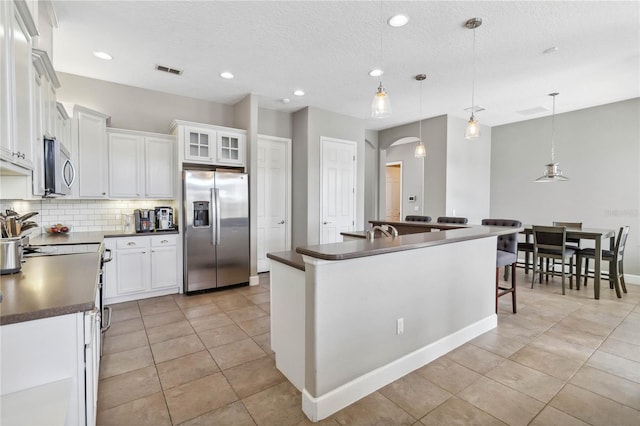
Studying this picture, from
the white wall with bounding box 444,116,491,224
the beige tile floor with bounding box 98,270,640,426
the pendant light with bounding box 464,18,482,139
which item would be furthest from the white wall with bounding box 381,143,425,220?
the beige tile floor with bounding box 98,270,640,426

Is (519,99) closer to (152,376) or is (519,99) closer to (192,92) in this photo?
(192,92)

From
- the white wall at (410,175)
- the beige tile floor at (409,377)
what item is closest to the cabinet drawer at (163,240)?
the beige tile floor at (409,377)

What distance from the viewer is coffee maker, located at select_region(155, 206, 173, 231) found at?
13.9ft

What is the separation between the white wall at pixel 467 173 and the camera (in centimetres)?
584

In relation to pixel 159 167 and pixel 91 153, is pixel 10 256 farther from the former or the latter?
pixel 159 167

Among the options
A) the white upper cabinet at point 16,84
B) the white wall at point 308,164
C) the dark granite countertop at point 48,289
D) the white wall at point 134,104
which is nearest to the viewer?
the dark granite countertop at point 48,289

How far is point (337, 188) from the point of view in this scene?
563 cm

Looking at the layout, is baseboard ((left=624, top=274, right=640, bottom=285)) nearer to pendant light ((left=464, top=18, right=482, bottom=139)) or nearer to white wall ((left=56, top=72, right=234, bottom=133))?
pendant light ((left=464, top=18, right=482, bottom=139))

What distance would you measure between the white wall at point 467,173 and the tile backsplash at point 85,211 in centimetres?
497

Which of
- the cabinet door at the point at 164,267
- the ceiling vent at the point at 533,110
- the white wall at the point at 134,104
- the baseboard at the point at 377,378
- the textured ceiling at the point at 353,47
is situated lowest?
the baseboard at the point at 377,378

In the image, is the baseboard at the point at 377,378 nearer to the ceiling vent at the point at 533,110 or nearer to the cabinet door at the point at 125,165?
the cabinet door at the point at 125,165

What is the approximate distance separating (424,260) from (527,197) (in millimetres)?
5089

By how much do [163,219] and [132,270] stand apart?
77 centimetres

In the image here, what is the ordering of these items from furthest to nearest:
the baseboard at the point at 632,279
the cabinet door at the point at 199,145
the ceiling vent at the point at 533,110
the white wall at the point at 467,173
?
the white wall at the point at 467,173 < the ceiling vent at the point at 533,110 < the baseboard at the point at 632,279 < the cabinet door at the point at 199,145
